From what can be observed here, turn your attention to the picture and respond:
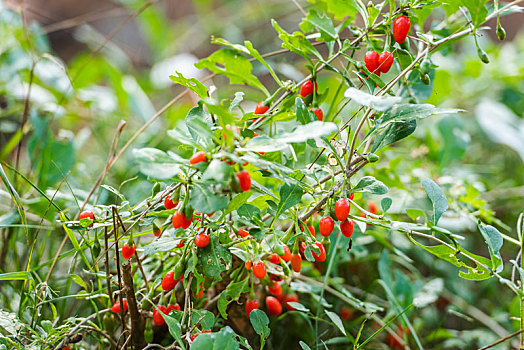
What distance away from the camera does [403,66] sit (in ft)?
1.85

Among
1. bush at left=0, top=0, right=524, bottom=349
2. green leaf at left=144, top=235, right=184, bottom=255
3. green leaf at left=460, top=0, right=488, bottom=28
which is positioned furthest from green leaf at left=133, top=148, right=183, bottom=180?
green leaf at left=460, top=0, right=488, bottom=28

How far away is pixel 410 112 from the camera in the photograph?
45 cm

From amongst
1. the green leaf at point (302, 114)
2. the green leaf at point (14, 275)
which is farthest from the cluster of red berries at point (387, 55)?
the green leaf at point (14, 275)

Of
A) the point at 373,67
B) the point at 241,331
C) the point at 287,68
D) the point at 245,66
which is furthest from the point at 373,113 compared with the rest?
the point at 287,68

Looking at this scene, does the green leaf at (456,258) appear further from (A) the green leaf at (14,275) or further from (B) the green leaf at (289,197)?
(A) the green leaf at (14,275)

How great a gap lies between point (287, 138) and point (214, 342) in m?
0.22

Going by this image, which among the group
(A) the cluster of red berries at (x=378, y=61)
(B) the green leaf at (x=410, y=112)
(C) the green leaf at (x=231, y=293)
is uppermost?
(A) the cluster of red berries at (x=378, y=61)

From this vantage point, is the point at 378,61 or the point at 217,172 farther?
the point at 378,61

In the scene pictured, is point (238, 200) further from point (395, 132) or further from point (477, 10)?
point (477, 10)

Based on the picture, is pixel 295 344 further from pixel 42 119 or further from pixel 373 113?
pixel 42 119

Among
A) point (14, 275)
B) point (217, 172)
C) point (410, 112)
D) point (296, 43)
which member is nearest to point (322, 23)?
point (296, 43)

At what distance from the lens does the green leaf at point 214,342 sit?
0.41 metres

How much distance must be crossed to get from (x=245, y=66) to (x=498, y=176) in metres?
1.09

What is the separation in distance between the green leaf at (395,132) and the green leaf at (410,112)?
0.6 inches
